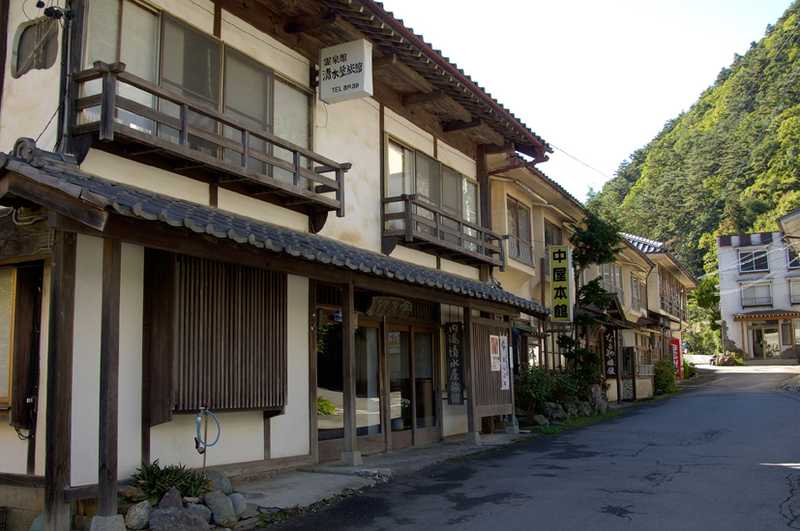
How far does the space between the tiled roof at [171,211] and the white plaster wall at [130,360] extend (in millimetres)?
910

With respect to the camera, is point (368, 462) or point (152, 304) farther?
point (368, 462)

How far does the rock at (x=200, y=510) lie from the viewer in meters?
7.06

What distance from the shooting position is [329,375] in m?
12.0

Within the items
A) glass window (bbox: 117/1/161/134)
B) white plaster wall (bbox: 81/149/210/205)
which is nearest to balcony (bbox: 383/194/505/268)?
white plaster wall (bbox: 81/149/210/205)

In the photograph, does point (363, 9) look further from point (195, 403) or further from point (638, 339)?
point (638, 339)

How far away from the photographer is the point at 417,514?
8172 mm

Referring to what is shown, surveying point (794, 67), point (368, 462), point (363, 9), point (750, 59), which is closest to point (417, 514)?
point (368, 462)

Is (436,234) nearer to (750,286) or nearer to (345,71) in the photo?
(345,71)

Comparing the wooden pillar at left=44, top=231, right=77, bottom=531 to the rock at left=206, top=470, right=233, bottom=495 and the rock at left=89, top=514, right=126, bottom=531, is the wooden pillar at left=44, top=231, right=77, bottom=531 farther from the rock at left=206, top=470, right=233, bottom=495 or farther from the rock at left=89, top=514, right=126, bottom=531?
the rock at left=206, top=470, right=233, bottom=495

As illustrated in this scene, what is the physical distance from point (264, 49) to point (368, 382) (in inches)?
239

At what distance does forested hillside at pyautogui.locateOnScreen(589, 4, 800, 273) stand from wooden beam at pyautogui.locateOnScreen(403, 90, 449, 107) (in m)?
52.6

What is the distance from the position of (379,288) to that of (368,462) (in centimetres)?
287

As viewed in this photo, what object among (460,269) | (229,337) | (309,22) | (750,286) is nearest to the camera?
(229,337)

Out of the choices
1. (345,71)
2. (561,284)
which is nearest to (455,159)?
(345,71)
